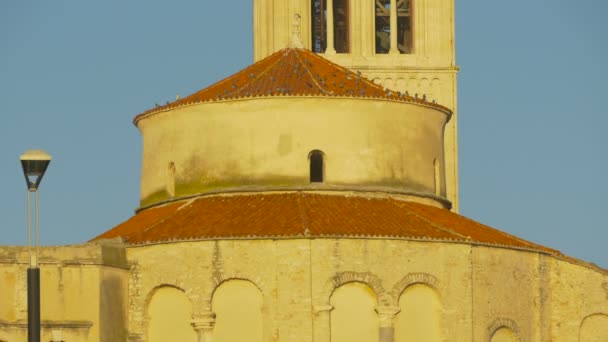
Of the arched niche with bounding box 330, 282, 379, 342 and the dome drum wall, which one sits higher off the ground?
the dome drum wall

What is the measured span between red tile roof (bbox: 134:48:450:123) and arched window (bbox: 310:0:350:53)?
25.9 metres

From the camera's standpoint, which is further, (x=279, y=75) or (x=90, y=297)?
(x=279, y=75)

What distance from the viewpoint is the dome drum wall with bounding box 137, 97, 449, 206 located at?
208ft

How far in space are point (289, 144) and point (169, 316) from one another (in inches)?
285

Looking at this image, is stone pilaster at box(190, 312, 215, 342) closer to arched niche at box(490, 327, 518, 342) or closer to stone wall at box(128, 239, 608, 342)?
stone wall at box(128, 239, 608, 342)

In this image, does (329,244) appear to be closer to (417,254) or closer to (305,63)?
(417,254)

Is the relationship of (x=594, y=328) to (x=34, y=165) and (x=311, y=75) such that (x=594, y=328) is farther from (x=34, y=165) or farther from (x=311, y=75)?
(x=34, y=165)

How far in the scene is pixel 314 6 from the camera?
9462 centimetres

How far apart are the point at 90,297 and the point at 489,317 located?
1208 centimetres

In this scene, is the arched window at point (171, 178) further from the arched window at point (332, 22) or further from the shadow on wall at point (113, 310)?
the arched window at point (332, 22)

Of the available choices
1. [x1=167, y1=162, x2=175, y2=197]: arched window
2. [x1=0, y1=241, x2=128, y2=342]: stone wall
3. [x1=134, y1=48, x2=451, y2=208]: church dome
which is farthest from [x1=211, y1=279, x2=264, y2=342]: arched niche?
[x1=167, y1=162, x2=175, y2=197]: arched window

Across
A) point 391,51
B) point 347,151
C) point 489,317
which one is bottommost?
point 489,317

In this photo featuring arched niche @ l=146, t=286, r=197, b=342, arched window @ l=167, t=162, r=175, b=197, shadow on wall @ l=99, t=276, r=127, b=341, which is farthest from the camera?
arched window @ l=167, t=162, r=175, b=197

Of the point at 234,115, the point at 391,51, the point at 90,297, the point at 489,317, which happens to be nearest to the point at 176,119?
the point at 234,115
